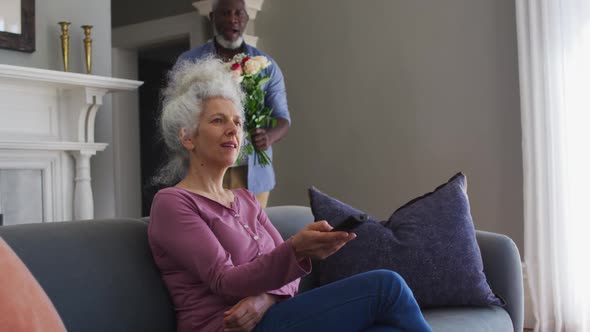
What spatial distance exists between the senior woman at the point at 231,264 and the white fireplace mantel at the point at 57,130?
6.08ft

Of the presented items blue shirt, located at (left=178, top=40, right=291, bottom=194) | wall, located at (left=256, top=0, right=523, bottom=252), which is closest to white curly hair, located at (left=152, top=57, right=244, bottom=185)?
blue shirt, located at (left=178, top=40, right=291, bottom=194)

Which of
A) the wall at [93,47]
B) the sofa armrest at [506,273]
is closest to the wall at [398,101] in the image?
the wall at [93,47]

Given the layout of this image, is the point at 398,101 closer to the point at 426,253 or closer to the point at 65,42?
the point at 65,42

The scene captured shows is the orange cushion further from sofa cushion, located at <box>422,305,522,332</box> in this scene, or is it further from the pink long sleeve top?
sofa cushion, located at <box>422,305,522,332</box>

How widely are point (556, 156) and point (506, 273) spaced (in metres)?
1.54

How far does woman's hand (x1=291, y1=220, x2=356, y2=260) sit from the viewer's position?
1.51 metres

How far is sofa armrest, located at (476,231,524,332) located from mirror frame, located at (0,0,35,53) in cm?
250

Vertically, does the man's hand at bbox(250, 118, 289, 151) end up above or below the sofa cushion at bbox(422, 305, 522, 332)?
above

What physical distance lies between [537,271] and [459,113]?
0.98 metres

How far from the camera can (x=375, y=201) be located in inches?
173

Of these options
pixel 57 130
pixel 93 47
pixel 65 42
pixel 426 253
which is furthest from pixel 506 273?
pixel 93 47

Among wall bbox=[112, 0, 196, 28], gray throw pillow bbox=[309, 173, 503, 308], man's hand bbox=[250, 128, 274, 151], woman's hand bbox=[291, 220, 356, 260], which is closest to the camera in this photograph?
woman's hand bbox=[291, 220, 356, 260]

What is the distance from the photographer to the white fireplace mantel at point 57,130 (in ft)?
11.4

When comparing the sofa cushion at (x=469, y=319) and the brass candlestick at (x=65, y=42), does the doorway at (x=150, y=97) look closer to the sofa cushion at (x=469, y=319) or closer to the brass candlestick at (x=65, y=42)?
the brass candlestick at (x=65, y=42)
